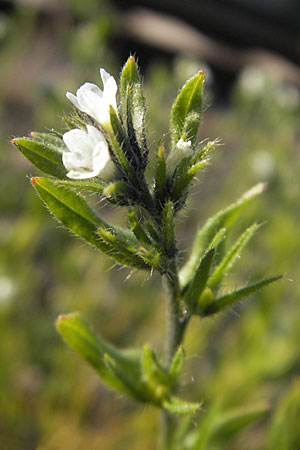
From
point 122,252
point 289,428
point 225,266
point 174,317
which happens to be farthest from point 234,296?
point 289,428

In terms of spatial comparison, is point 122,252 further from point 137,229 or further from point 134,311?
point 134,311

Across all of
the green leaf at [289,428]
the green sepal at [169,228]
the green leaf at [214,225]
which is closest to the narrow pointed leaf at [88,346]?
the green leaf at [214,225]

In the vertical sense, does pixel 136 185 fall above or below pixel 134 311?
above

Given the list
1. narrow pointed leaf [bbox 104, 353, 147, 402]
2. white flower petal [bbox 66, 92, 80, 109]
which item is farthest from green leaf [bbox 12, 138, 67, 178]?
narrow pointed leaf [bbox 104, 353, 147, 402]

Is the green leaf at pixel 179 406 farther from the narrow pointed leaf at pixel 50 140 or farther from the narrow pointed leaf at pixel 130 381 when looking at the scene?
the narrow pointed leaf at pixel 50 140

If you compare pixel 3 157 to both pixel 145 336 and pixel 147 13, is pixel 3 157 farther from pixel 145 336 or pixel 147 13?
pixel 147 13

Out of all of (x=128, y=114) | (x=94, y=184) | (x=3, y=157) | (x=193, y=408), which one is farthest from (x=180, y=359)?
(x=3, y=157)
